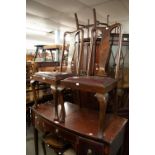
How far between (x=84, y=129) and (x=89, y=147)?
151mm

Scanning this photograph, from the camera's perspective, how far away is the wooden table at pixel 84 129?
4.08 feet

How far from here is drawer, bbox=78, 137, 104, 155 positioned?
123 cm

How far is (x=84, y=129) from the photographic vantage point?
1374 mm

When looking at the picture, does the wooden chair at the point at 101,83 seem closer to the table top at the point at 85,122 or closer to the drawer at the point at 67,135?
the table top at the point at 85,122

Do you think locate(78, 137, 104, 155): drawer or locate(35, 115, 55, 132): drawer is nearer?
locate(78, 137, 104, 155): drawer

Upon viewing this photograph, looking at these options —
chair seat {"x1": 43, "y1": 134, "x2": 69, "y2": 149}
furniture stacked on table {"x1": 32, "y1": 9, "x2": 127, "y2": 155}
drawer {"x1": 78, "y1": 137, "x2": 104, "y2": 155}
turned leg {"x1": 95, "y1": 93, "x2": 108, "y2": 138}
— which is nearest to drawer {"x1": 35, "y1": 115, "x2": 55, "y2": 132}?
furniture stacked on table {"x1": 32, "y1": 9, "x2": 127, "y2": 155}

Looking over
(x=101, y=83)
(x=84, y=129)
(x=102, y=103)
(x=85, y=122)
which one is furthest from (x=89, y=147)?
(x=101, y=83)

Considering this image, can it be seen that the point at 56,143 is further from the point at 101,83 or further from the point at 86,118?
the point at 101,83

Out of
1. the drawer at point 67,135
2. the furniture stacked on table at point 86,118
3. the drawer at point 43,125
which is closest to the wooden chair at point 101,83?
the furniture stacked on table at point 86,118

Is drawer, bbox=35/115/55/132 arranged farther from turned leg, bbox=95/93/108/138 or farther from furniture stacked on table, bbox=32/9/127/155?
turned leg, bbox=95/93/108/138
